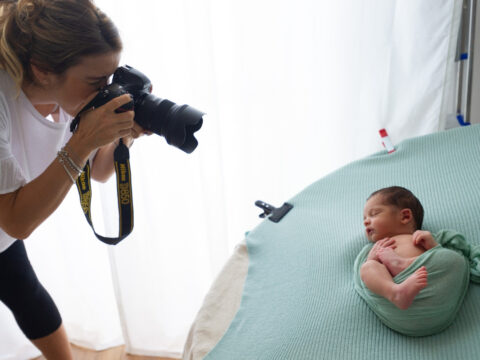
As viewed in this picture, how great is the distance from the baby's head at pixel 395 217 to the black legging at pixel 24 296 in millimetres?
851

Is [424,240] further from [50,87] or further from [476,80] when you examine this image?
[50,87]

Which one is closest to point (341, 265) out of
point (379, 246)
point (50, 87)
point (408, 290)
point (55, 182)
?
point (379, 246)

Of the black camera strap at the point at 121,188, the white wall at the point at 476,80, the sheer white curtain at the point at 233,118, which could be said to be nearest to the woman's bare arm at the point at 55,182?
the black camera strap at the point at 121,188

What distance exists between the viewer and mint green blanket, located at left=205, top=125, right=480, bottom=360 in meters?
0.78

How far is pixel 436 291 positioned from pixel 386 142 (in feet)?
1.93

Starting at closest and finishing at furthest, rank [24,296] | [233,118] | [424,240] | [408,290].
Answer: [408,290] < [424,240] < [24,296] < [233,118]

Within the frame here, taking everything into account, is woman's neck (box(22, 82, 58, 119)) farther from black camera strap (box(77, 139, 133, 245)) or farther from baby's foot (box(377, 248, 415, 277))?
baby's foot (box(377, 248, 415, 277))

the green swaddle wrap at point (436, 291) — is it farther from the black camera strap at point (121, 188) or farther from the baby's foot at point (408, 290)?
the black camera strap at point (121, 188)

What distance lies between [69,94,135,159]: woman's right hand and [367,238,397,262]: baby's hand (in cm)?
56

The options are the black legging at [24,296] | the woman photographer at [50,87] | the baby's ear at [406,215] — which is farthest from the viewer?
the black legging at [24,296]

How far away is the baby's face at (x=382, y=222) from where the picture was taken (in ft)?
3.18

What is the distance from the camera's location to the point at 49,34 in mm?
866

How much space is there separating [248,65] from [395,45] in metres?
0.45

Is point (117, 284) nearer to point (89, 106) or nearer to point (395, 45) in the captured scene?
point (89, 106)
